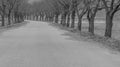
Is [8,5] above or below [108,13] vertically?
above

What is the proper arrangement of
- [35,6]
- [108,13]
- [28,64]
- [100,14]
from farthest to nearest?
[35,6]
[100,14]
[108,13]
[28,64]

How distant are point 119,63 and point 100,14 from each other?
3741 inches

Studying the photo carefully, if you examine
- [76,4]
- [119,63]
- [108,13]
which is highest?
[76,4]

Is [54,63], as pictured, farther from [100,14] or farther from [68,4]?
[100,14]

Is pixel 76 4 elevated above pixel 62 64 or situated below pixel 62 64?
above

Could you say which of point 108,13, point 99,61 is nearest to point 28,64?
point 99,61

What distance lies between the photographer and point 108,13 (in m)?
17.8

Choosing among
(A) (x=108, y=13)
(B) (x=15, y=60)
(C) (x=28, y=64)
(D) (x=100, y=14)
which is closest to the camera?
(C) (x=28, y=64)

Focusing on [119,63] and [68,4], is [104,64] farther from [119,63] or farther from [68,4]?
[68,4]

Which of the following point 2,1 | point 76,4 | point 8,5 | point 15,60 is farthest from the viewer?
point 8,5

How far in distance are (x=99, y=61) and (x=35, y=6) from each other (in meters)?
108

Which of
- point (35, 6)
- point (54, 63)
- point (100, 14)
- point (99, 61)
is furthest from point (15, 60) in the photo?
point (35, 6)

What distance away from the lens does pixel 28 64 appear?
24.1ft

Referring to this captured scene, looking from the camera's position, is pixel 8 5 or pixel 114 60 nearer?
pixel 114 60
